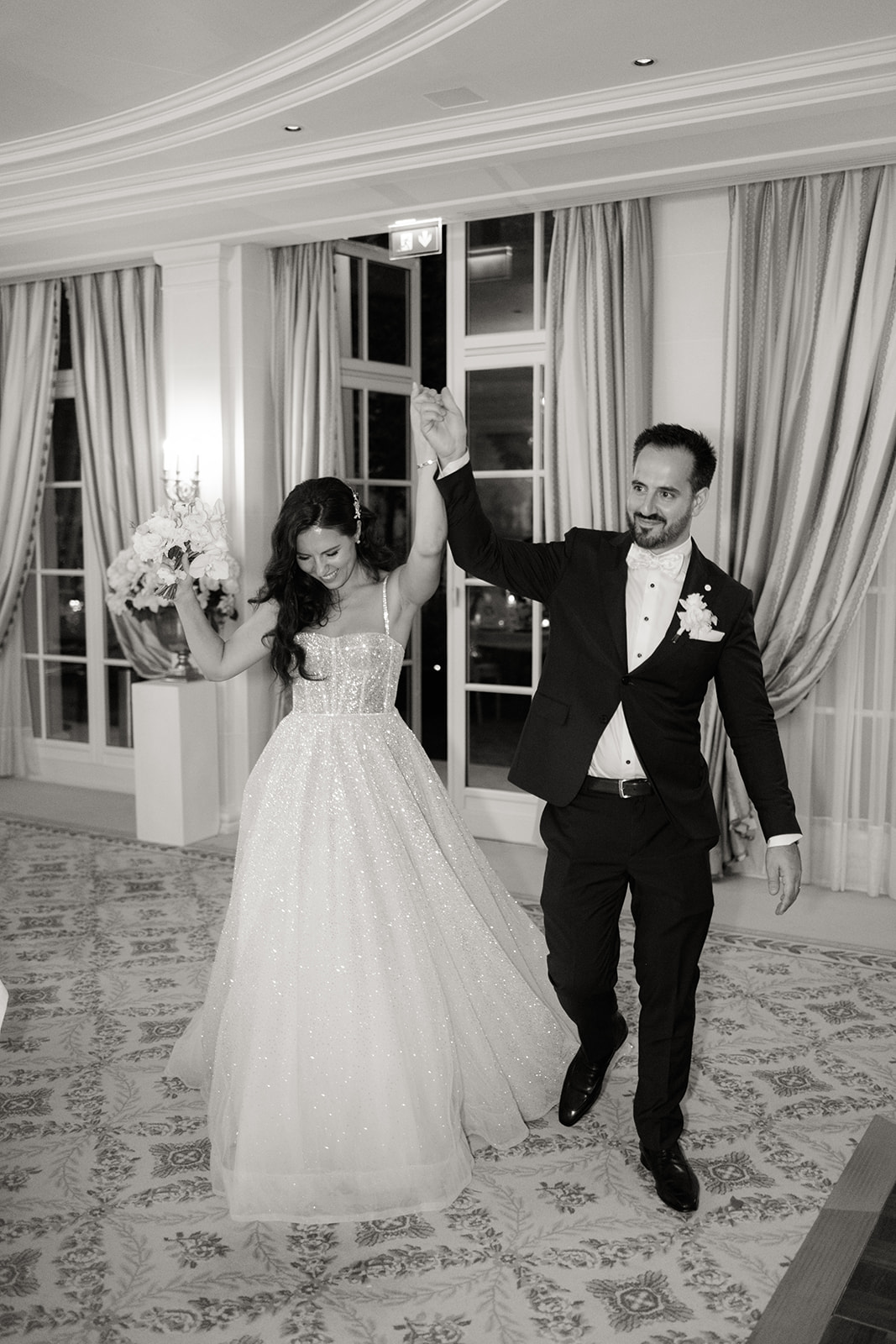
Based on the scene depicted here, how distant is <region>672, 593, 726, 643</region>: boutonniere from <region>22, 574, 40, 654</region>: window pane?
5.99 meters

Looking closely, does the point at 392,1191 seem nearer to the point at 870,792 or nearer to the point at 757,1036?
the point at 757,1036

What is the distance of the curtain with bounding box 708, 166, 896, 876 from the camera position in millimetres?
4789

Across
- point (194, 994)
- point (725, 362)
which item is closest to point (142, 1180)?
point (194, 994)

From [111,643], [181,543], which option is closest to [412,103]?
[181,543]

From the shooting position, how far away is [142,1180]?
288cm

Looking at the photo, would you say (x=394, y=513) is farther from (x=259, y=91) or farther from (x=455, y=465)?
(x=455, y=465)

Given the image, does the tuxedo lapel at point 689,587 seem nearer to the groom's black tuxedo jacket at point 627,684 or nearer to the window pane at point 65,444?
the groom's black tuxedo jacket at point 627,684

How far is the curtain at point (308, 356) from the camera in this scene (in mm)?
6180

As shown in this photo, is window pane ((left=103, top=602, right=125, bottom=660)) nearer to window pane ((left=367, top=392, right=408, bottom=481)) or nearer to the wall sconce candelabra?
the wall sconce candelabra

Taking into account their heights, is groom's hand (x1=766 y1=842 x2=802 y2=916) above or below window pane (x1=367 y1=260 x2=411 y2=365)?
below

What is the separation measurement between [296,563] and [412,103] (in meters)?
2.29

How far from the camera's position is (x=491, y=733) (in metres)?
6.26

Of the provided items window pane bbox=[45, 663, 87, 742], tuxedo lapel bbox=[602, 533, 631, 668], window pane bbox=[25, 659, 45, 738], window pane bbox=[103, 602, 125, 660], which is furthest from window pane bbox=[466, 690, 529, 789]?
tuxedo lapel bbox=[602, 533, 631, 668]

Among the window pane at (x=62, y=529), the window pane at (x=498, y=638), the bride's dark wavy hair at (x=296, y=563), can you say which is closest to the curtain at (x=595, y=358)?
the window pane at (x=498, y=638)
